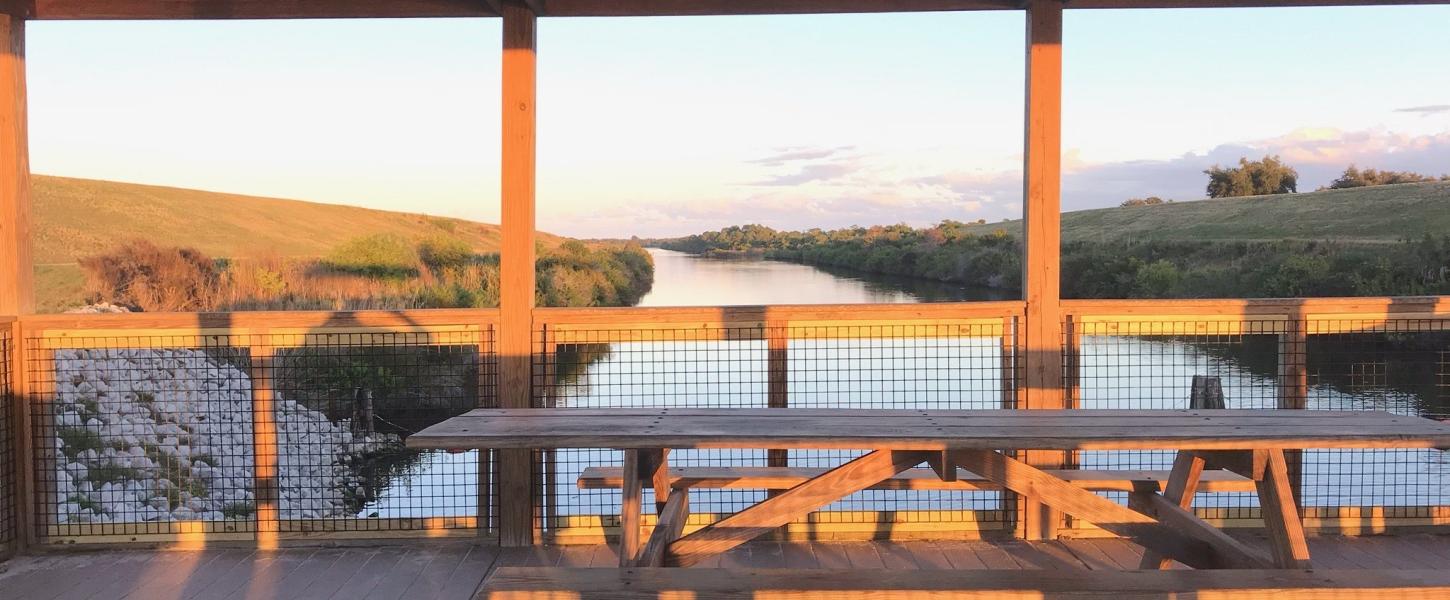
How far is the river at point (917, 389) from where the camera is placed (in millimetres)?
3980

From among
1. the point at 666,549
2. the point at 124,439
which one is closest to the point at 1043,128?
the point at 666,549

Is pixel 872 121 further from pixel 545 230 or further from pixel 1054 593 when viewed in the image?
pixel 1054 593

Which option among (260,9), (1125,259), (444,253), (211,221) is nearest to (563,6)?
(260,9)

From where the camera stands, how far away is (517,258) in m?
3.78

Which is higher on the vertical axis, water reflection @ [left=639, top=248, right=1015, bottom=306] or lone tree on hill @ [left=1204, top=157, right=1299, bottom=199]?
lone tree on hill @ [left=1204, top=157, right=1299, bottom=199]

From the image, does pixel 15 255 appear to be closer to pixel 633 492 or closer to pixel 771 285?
pixel 633 492

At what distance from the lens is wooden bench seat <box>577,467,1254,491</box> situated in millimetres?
3189

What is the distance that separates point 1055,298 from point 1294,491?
124 centimetres

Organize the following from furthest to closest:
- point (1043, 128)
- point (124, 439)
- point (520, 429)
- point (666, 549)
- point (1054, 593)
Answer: point (124, 439) → point (1043, 128) → point (666, 549) → point (520, 429) → point (1054, 593)

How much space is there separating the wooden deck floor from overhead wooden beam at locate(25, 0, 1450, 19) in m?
2.09

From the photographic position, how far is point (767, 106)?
77.7 ft

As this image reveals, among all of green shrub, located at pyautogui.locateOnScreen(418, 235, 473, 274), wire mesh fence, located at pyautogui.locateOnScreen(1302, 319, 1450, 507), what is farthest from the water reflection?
wire mesh fence, located at pyautogui.locateOnScreen(1302, 319, 1450, 507)

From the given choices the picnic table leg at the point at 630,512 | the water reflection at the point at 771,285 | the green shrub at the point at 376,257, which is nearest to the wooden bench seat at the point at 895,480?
the picnic table leg at the point at 630,512

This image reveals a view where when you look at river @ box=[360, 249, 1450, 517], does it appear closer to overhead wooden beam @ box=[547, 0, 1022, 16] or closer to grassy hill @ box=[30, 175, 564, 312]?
overhead wooden beam @ box=[547, 0, 1022, 16]
